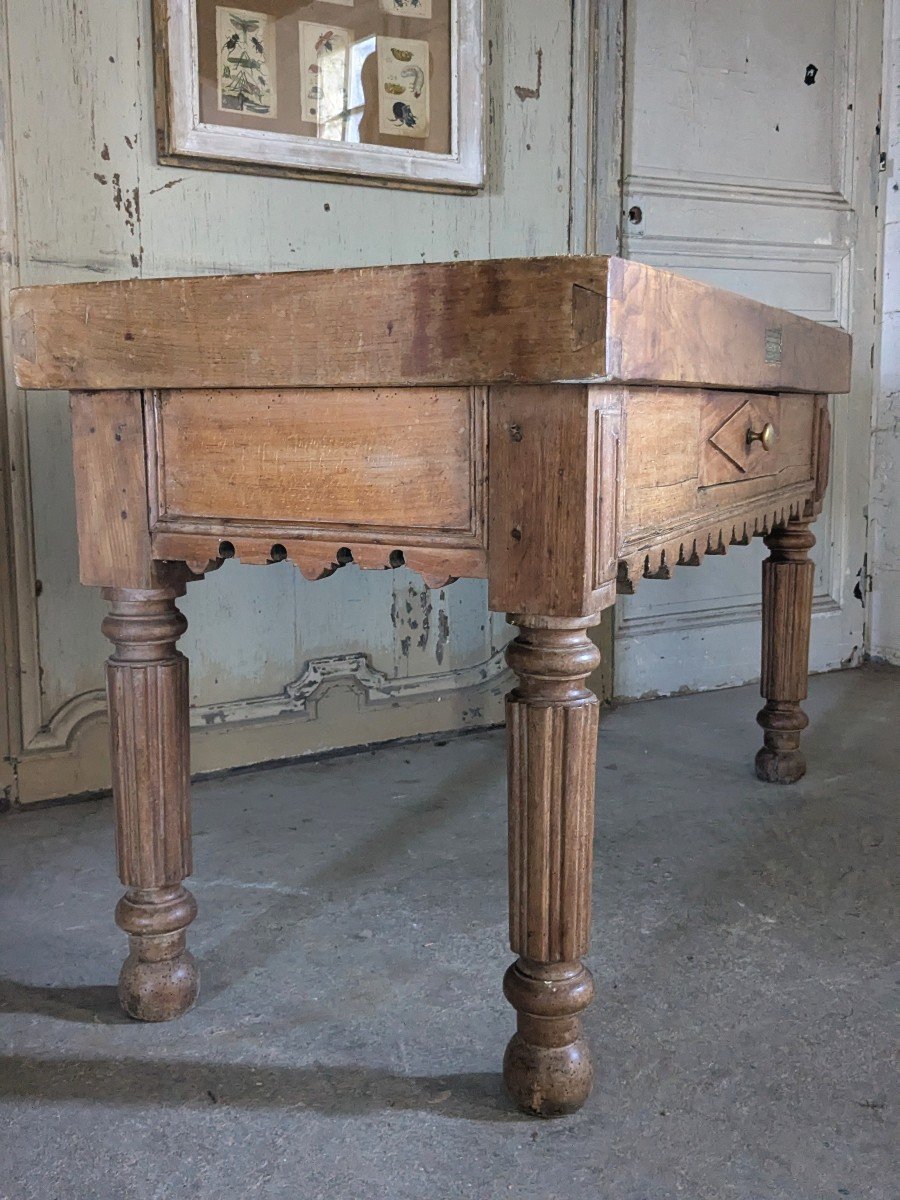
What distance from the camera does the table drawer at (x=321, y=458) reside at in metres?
1.05

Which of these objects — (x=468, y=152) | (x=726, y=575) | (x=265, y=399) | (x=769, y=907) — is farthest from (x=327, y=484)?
(x=726, y=575)

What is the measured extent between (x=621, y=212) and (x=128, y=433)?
1825 millimetres

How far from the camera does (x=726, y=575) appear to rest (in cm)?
302

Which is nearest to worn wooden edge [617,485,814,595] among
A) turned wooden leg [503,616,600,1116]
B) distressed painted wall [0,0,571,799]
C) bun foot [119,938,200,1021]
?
turned wooden leg [503,616,600,1116]

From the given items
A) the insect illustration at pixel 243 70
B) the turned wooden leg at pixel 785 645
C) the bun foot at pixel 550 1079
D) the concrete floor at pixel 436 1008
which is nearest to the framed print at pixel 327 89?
the insect illustration at pixel 243 70

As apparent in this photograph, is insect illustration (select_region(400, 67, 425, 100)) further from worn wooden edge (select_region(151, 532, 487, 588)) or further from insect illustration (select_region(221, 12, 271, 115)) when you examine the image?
worn wooden edge (select_region(151, 532, 487, 588))

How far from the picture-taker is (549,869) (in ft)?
3.61

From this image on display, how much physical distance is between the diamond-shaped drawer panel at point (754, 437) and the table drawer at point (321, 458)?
441 millimetres

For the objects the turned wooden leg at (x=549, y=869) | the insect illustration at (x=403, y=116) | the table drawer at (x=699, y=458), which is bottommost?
the turned wooden leg at (x=549, y=869)

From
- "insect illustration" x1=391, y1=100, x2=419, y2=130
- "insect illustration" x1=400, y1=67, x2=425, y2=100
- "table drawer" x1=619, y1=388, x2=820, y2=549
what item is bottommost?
"table drawer" x1=619, y1=388, x2=820, y2=549

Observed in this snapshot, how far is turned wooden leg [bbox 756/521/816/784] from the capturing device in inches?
84.1

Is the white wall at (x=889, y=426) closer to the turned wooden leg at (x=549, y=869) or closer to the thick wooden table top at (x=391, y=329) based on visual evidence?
the thick wooden table top at (x=391, y=329)

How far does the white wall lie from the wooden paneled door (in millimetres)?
44

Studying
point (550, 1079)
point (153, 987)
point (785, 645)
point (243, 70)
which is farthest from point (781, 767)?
point (243, 70)
